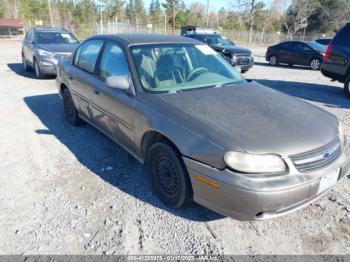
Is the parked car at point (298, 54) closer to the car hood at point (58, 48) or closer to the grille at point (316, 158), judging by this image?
the car hood at point (58, 48)

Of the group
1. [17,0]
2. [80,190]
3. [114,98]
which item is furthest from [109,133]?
[17,0]

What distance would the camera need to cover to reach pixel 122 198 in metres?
3.21

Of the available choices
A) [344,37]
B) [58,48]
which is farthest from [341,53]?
[58,48]

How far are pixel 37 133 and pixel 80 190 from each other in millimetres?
2211

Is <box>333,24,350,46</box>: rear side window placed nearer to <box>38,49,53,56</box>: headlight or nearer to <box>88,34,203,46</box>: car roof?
<box>88,34,203,46</box>: car roof

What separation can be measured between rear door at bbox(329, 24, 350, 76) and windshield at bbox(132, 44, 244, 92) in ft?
16.5

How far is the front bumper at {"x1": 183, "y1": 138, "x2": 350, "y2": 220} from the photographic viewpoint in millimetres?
2238

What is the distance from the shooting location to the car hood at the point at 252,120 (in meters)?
2.37

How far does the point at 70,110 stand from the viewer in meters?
5.28

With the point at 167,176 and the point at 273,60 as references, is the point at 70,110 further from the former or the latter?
the point at 273,60

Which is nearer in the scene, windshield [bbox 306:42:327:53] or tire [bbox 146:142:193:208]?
tire [bbox 146:142:193:208]

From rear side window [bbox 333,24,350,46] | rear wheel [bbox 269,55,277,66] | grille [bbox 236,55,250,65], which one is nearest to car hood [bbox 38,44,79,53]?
grille [bbox 236,55,250,65]

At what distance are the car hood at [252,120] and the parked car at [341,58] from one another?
5.22 m

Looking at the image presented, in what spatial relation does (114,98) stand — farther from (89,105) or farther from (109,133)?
(89,105)
